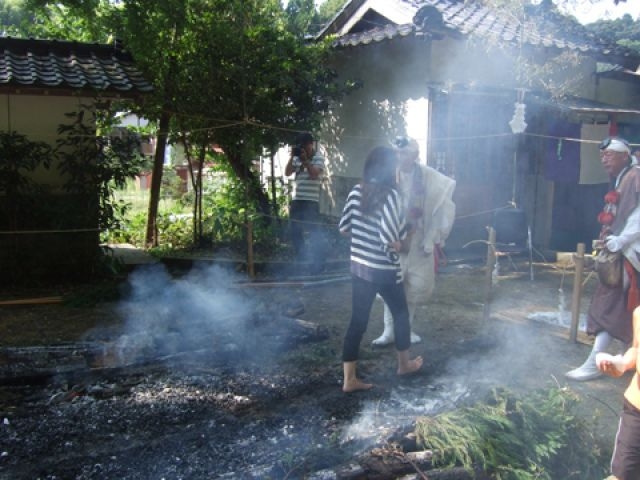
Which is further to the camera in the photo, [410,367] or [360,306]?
[410,367]

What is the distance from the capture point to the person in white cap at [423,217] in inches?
264

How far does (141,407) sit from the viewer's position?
5.40m

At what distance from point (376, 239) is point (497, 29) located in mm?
8464

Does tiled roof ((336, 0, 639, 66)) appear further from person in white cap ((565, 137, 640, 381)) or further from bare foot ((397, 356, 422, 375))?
bare foot ((397, 356, 422, 375))

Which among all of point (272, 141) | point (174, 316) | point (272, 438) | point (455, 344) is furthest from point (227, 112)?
point (272, 438)

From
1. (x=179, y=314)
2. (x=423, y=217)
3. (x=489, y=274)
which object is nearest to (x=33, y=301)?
(x=179, y=314)

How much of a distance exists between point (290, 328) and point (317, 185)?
399cm

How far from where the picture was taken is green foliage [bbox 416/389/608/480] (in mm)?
4277

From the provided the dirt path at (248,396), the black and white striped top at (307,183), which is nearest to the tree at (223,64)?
the black and white striped top at (307,183)

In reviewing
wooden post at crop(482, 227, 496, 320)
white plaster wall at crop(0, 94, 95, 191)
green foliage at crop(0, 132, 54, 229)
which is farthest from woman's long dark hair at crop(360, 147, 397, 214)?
white plaster wall at crop(0, 94, 95, 191)

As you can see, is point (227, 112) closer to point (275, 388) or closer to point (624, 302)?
point (275, 388)

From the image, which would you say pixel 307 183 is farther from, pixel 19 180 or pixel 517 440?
pixel 517 440

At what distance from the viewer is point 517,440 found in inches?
173

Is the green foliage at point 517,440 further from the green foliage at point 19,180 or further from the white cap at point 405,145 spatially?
the green foliage at point 19,180
